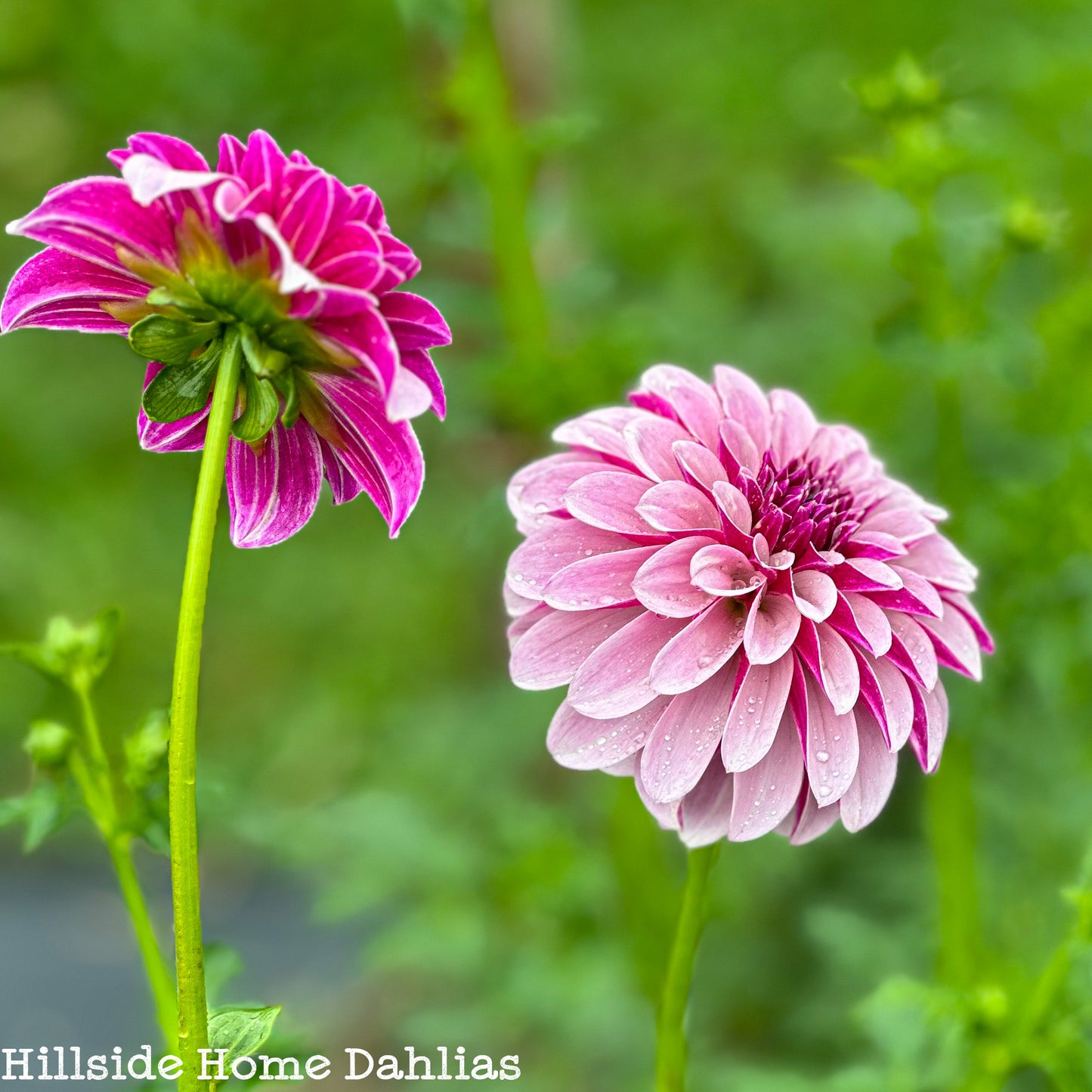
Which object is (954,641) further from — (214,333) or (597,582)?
(214,333)

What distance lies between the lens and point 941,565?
644mm

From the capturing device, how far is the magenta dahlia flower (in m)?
0.49

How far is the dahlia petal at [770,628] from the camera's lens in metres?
0.55

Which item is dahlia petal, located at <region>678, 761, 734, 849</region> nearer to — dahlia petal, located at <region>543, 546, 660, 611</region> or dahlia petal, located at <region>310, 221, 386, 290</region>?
dahlia petal, located at <region>543, 546, 660, 611</region>

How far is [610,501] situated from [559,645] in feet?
0.25

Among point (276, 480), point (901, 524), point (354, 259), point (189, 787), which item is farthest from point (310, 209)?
point (901, 524)

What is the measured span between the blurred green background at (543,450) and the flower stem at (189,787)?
0.23 meters

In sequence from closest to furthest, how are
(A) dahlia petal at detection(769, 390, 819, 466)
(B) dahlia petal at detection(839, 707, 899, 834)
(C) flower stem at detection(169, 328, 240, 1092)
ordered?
(C) flower stem at detection(169, 328, 240, 1092), (B) dahlia petal at detection(839, 707, 899, 834), (A) dahlia petal at detection(769, 390, 819, 466)

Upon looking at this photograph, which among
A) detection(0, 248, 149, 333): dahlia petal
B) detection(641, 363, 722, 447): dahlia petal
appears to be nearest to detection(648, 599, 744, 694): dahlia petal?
detection(641, 363, 722, 447): dahlia petal

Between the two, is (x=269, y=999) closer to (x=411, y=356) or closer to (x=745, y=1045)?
(x=745, y=1045)

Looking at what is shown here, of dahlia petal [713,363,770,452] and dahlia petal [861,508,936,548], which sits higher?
dahlia petal [713,363,770,452]

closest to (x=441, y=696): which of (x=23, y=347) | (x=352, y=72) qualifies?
(x=352, y=72)

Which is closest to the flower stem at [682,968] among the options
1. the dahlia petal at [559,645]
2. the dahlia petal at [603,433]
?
the dahlia petal at [559,645]

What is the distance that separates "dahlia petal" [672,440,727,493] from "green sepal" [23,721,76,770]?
0.36 metres
